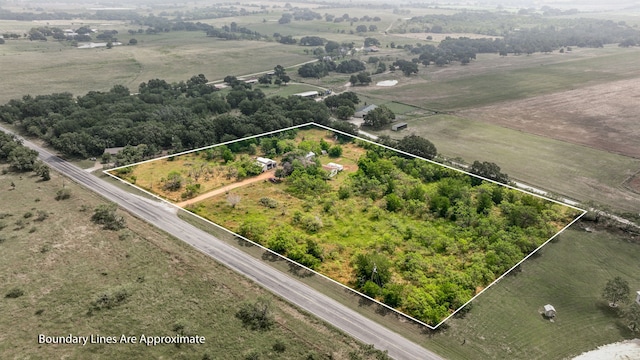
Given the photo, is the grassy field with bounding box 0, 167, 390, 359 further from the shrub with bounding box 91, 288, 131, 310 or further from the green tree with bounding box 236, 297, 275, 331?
the green tree with bounding box 236, 297, 275, 331

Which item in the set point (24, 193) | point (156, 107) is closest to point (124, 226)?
point (24, 193)

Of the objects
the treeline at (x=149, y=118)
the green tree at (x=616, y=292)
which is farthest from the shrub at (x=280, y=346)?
the treeline at (x=149, y=118)

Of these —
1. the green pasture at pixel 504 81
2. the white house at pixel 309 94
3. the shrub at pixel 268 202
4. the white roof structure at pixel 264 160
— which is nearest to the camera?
the shrub at pixel 268 202

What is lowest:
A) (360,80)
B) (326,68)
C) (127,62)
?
(127,62)

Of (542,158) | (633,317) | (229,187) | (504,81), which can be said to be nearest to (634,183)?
(542,158)

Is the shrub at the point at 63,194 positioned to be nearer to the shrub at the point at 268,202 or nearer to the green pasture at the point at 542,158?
the shrub at the point at 268,202

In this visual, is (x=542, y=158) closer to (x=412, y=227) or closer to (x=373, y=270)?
(x=412, y=227)

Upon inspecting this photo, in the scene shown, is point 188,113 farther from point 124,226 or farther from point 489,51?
point 489,51
